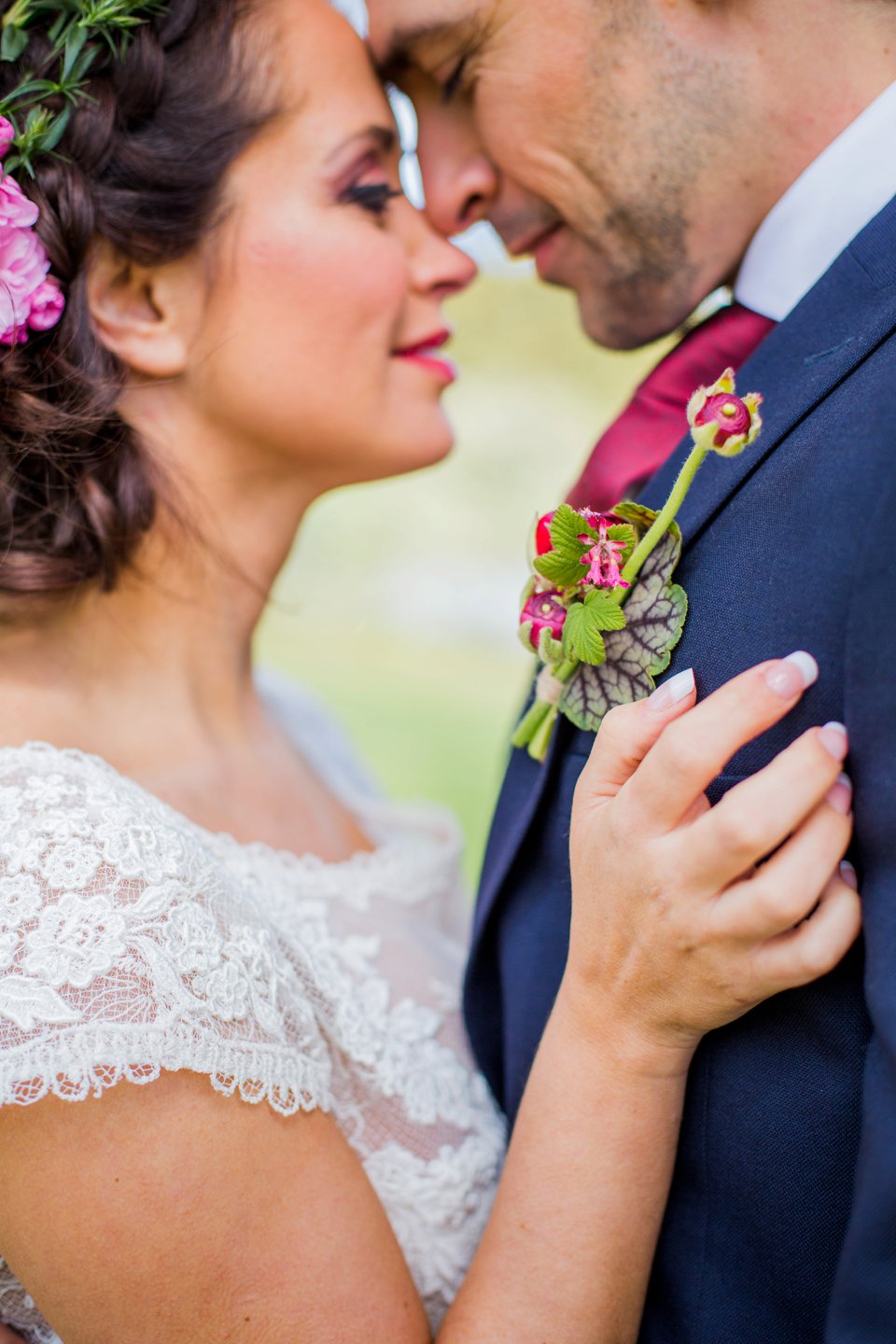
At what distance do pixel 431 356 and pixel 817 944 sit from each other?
1457mm

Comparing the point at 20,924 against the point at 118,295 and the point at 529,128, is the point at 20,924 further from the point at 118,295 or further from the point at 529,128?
the point at 529,128

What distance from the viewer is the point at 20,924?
4.01 ft

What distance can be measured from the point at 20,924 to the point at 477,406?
7.85 meters

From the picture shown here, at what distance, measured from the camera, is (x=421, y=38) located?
75.4 inches

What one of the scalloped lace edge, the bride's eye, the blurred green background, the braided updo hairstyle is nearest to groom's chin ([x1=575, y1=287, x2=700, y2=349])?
the bride's eye

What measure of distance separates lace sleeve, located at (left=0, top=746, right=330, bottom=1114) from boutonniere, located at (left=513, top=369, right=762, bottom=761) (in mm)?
498

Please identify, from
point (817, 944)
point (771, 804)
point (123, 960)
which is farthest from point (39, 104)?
point (817, 944)

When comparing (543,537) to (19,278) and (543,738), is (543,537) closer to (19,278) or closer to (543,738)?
(543,738)

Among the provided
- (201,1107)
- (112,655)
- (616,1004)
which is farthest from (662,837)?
(112,655)

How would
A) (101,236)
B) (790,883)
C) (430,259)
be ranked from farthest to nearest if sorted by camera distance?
(430,259)
(101,236)
(790,883)

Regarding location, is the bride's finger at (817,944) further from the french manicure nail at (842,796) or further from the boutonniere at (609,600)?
the boutonniere at (609,600)

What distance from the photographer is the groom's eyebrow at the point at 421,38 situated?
1.86 metres

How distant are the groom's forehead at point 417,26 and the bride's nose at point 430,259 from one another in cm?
25

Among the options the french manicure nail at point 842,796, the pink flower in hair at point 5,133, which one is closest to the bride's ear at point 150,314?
the pink flower in hair at point 5,133
